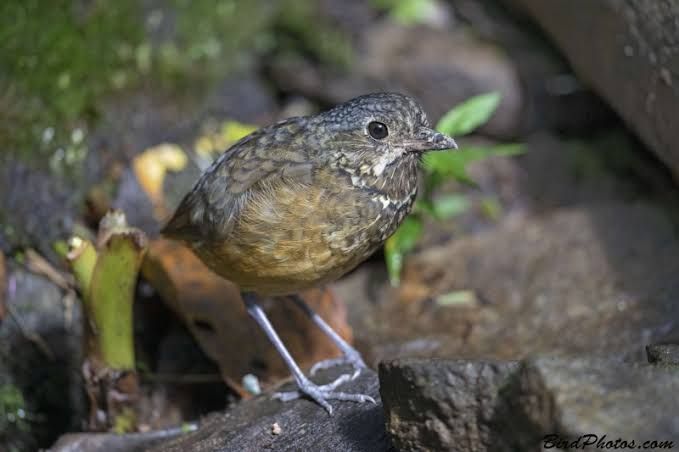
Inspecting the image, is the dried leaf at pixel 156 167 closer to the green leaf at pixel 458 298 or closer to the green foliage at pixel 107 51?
the green foliage at pixel 107 51

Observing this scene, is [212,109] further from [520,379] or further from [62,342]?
[520,379]

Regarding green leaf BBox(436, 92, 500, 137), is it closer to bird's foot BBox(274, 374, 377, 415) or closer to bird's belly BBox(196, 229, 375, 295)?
bird's belly BBox(196, 229, 375, 295)

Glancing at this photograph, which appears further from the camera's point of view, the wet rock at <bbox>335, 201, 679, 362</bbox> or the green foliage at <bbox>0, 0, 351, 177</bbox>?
the green foliage at <bbox>0, 0, 351, 177</bbox>

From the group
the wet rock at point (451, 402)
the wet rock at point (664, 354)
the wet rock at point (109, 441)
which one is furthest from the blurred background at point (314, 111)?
the wet rock at point (451, 402)

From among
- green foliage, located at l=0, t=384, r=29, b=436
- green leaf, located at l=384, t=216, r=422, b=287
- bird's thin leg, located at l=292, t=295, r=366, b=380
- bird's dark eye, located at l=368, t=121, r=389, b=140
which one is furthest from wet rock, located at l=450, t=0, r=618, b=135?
green foliage, located at l=0, t=384, r=29, b=436

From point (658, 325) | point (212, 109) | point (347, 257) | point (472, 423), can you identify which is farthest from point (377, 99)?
point (212, 109)

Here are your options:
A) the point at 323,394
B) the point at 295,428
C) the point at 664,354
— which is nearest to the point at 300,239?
the point at 323,394

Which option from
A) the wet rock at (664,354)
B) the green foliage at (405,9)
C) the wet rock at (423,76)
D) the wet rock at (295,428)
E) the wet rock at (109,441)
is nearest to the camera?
the wet rock at (664,354)
